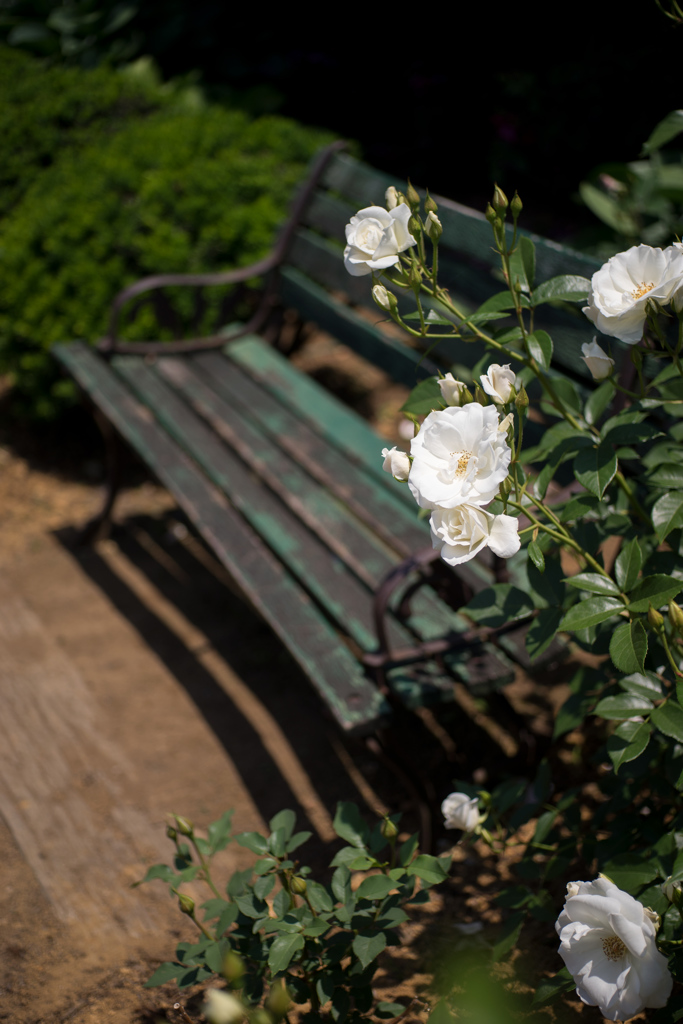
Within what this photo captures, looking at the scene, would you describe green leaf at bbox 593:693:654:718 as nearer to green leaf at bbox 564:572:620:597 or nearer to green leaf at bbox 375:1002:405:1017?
green leaf at bbox 564:572:620:597

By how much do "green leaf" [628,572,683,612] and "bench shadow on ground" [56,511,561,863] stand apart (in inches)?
29.8

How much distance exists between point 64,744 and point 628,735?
67.6 inches

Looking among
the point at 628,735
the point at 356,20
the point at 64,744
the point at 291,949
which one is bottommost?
the point at 64,744

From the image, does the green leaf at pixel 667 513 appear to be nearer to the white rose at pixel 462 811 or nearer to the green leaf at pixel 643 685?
the green leaf at pixel 643 685

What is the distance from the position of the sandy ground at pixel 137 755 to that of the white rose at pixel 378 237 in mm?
1269

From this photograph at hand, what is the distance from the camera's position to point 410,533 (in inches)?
84.4

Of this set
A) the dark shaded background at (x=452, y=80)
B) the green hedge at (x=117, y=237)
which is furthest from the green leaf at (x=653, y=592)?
the dark shaded background at (x=452, y=80)

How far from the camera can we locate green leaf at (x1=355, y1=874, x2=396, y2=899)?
4.11ft

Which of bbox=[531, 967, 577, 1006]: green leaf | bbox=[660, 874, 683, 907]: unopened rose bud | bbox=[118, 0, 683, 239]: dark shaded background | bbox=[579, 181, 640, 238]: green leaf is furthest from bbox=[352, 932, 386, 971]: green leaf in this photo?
bbox=[118, 0, 683, 239]: dark shaded background

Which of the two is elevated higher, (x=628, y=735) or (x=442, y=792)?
(x=628, y=735)

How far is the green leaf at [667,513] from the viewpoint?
1201 millimetres

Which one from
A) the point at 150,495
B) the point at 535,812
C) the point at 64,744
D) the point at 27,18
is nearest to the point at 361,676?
the point at 535,812

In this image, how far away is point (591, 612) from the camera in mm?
1169

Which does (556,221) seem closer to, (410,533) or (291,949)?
(410,533)
